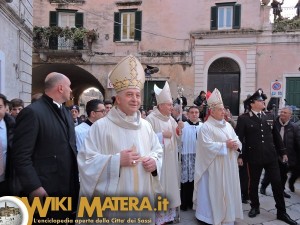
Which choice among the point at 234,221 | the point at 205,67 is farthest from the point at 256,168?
the point at 205,67

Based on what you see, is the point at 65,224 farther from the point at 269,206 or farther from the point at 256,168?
the point at 269,206

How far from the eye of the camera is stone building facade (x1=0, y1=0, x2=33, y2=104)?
8648 millimetres

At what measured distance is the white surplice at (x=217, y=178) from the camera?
4.75 meters

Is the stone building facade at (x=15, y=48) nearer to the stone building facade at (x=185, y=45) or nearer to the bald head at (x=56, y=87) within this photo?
the stone building facade at (x=185, y=45)

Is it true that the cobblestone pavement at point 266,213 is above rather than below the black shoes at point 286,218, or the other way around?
below

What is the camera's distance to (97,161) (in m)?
2.91

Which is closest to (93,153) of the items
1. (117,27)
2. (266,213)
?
(266,213)

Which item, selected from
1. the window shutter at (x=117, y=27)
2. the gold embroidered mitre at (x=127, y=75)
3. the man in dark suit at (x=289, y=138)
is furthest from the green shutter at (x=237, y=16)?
the gold embroidered mitre at (x=127, y=75)

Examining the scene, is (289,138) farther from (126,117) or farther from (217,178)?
(126,117)

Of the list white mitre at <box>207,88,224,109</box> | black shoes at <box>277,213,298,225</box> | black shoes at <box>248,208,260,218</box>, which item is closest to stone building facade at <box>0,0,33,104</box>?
white mitre at <box>207,88,224,109</box>

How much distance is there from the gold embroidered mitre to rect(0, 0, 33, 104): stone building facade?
21.0 ft

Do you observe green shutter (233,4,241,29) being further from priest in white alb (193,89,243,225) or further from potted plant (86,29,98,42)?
priest in white alb (193,89,243,225)

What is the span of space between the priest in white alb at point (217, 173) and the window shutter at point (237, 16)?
44.8 ft

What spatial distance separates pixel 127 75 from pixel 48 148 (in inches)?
41.6
